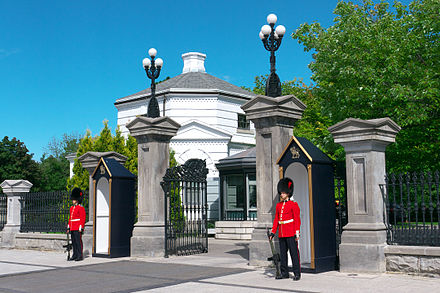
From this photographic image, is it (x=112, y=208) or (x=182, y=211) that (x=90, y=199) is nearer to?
(x=112, y=208)

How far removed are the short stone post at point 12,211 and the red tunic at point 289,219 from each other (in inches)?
527

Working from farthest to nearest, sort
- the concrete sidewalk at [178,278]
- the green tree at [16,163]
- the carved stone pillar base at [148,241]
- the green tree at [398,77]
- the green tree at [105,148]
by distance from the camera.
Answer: the green tree at [16,163], the green tree at [105,148], the green tree at [398,77], the carved stone pillar base at [148,241], the concrete sidewalk at [178,278]

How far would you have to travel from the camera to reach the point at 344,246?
1065 cm

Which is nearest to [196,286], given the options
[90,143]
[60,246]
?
[60,246]

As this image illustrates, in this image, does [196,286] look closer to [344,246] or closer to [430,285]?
[344,246]

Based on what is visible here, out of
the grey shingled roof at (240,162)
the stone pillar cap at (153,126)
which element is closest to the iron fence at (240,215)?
the grey shingled roof at (240,162)

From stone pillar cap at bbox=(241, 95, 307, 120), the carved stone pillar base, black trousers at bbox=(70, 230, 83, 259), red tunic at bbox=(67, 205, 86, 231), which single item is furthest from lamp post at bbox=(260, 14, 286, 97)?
black trousers at bbox=(70, 230, 83, 259)

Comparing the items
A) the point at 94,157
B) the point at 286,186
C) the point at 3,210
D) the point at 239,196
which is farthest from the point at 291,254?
the point at 3,210

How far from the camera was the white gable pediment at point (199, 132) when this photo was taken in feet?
93.0

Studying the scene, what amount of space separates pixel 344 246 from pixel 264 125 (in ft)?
11.6

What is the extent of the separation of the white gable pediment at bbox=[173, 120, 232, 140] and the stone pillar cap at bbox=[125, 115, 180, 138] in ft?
42.5

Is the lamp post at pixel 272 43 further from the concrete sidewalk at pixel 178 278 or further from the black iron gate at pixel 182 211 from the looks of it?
the concrete sidewalk at pixel 178 278

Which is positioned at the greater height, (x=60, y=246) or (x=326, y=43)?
(x=326, y=43)

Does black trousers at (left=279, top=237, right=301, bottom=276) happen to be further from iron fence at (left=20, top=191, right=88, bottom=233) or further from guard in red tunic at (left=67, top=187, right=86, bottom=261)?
iron fence at (left=20, top=191, right=88, bottom=233)
